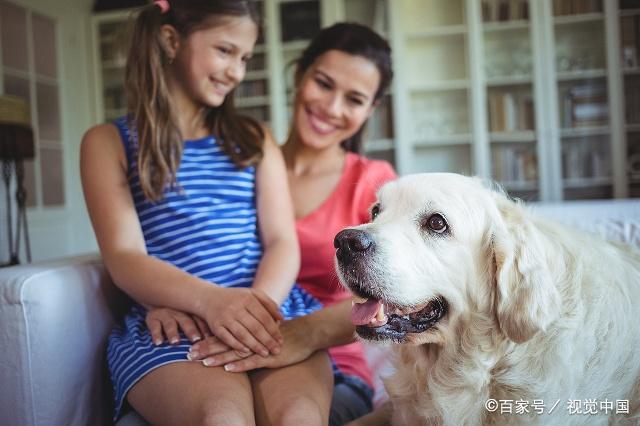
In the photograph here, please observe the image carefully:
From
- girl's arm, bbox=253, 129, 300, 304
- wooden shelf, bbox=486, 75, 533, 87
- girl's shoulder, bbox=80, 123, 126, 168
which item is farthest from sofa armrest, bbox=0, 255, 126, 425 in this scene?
wooden shelf, bbox=486, 75, 533, 87

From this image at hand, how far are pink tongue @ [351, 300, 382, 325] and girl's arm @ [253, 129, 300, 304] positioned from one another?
297mm

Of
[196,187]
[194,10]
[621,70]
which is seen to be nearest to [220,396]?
[196,187]

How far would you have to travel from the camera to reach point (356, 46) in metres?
1.60

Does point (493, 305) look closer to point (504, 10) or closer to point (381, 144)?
point (381, 144)

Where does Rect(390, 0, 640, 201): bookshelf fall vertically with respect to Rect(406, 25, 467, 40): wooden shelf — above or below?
below

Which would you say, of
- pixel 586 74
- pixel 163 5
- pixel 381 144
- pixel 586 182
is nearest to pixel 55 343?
pixel 163 5

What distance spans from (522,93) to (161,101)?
362 centimetres

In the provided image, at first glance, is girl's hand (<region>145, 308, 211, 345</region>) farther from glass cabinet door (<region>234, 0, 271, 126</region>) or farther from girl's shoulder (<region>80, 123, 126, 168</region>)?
glass cabinet door (<region>234, 0, 271, 126</region>)

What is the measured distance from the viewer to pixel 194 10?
133 centimetres

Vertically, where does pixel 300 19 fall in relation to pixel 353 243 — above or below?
above

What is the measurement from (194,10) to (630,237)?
132 centimetres

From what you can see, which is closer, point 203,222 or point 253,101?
point 203,222

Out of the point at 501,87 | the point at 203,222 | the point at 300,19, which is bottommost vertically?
the point at 203,222

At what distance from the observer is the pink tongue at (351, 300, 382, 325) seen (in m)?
0.92
